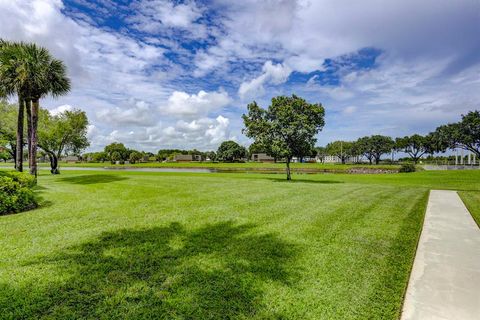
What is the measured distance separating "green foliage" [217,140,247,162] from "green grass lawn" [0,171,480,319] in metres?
106

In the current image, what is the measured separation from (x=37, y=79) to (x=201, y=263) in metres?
20.2

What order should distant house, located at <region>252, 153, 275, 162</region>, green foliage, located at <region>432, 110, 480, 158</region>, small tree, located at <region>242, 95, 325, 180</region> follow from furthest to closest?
distant house, located at <region>252, 153, 275, 162</region> → green foliage, located at <region>432, 110, 480, 158</region> → small tree, located at <region>242, 95, 325, 180</region>

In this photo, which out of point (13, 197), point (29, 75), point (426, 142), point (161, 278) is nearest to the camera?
point (161, 278)

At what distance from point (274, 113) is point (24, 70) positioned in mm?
18643

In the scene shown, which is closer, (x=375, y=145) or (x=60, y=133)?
(x=60, y=133)

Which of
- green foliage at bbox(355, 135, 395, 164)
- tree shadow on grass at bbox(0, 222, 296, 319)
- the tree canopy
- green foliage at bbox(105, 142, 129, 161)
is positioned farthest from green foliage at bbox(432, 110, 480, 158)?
green foliage at bbox(105, 142, 129, 161)

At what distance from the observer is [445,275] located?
4609mm

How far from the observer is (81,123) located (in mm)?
34031

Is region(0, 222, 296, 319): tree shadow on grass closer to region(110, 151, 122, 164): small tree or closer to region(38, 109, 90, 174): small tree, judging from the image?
region(38, 109, 90, 174): small tree

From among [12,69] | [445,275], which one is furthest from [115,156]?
[445,275]

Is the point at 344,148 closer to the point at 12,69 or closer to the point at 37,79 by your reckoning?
the point at 37,79

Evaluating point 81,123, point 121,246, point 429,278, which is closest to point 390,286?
point 429,278

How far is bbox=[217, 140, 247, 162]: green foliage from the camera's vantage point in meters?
115

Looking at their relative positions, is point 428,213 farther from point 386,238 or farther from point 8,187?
point 8,187
